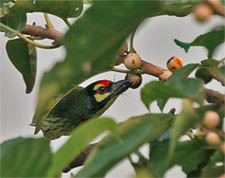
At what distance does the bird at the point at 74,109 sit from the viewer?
277 cm

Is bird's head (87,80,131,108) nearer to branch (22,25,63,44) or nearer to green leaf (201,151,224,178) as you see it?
branch (22,25,63,44)

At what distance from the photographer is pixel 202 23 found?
60 centimetres

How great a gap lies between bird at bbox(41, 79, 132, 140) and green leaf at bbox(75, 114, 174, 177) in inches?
71.9

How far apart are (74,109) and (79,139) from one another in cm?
225

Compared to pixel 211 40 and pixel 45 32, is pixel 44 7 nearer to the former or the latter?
pixel 45 32

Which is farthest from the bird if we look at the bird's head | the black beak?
the black beak

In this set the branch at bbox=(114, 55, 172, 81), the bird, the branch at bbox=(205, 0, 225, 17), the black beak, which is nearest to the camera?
the branch at bbox=(205, 0, 225, 17)

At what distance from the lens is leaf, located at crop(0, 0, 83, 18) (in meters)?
1.41

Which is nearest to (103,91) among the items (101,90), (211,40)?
(101,90)

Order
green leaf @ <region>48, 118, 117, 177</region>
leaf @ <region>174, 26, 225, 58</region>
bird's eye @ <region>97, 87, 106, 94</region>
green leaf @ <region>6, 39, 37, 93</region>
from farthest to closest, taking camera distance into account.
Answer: bird's eye @ <region>97, 87, 106, 94</region>, green leaf @ <region>6, 39, 37, 93</region>, leaf @ <region>174, 26, 225, 58</region>, green leaf @ <region>48, 118, 117, 177</region>

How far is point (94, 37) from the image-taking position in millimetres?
683

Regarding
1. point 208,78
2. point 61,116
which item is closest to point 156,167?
point 208,78

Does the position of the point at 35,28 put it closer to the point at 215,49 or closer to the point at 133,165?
the point at 215,49

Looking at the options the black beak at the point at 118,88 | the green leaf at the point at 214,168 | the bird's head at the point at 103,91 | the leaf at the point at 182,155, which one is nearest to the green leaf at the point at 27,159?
the leaf at the point at 182,155
